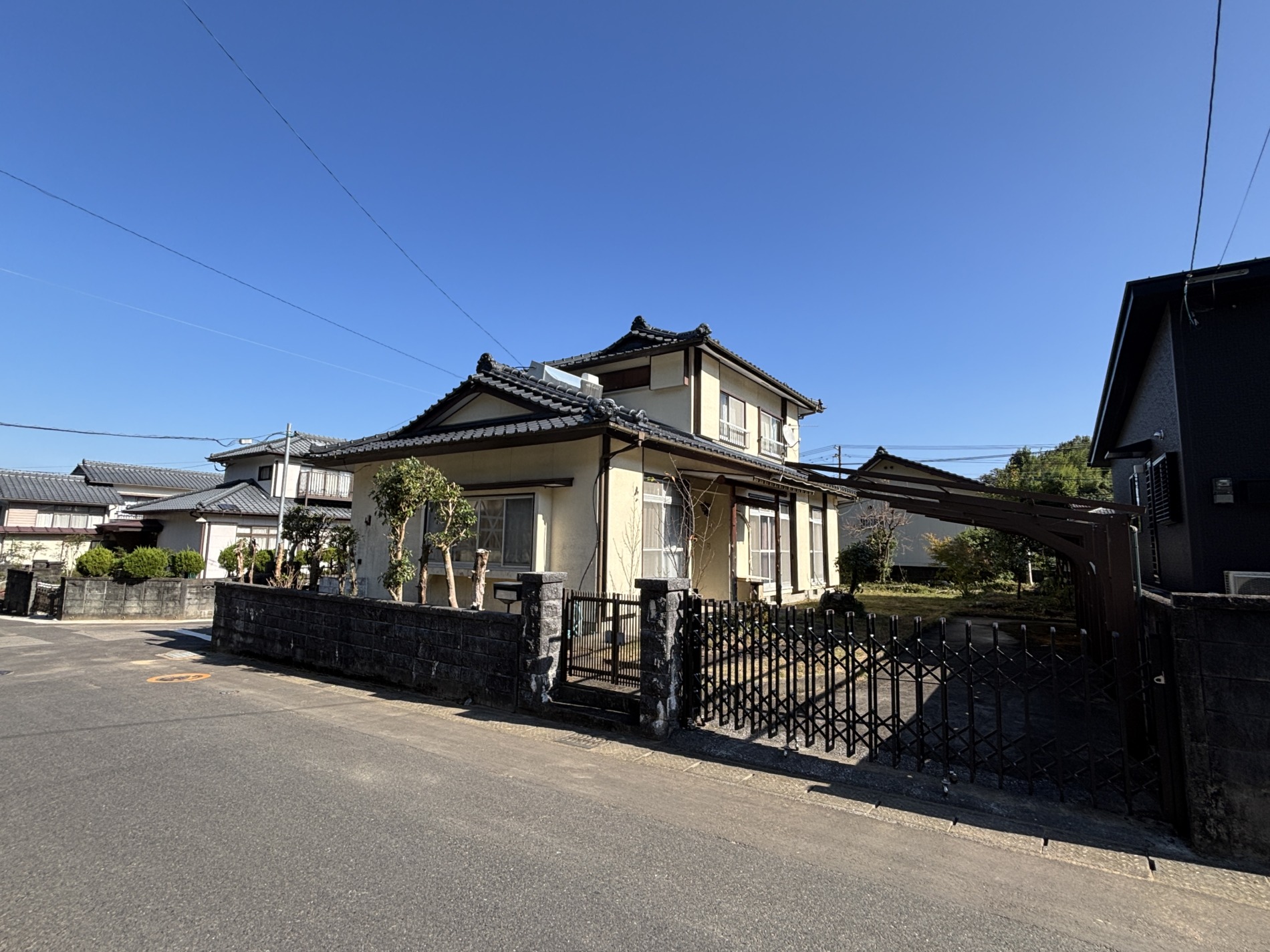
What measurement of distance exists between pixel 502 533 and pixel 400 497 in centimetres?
297

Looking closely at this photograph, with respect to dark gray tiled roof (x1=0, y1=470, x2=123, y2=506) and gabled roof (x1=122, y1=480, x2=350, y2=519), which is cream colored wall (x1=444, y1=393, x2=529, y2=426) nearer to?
gabled roof (x1=122, y1=480, x2=350, y2=519)

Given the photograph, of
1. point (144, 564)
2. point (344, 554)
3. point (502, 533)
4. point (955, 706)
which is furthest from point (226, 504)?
point (955, 706)

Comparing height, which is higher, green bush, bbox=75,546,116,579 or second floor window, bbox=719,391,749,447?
second floor window, bbox=719,391,749,447

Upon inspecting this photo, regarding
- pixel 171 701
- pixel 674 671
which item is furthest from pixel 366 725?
pixel 674 671

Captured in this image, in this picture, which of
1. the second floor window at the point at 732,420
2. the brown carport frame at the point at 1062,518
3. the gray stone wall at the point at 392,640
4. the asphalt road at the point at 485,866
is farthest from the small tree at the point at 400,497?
the second floor window at the point at 732,420

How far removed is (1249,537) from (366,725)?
959 centimetres

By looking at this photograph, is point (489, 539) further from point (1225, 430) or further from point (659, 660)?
point (1225, 430)

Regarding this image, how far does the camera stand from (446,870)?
10.8 feet

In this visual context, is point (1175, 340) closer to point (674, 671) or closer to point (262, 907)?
point (674, 671)

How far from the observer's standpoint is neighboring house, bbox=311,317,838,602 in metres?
10.1

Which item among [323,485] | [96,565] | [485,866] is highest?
[323,485]

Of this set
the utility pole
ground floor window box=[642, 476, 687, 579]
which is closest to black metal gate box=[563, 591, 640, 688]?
ground floor window box=[642, 476, 687, 579]

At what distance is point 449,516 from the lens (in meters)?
8.63

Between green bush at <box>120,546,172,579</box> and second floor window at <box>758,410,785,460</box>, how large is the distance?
18.0 metres
